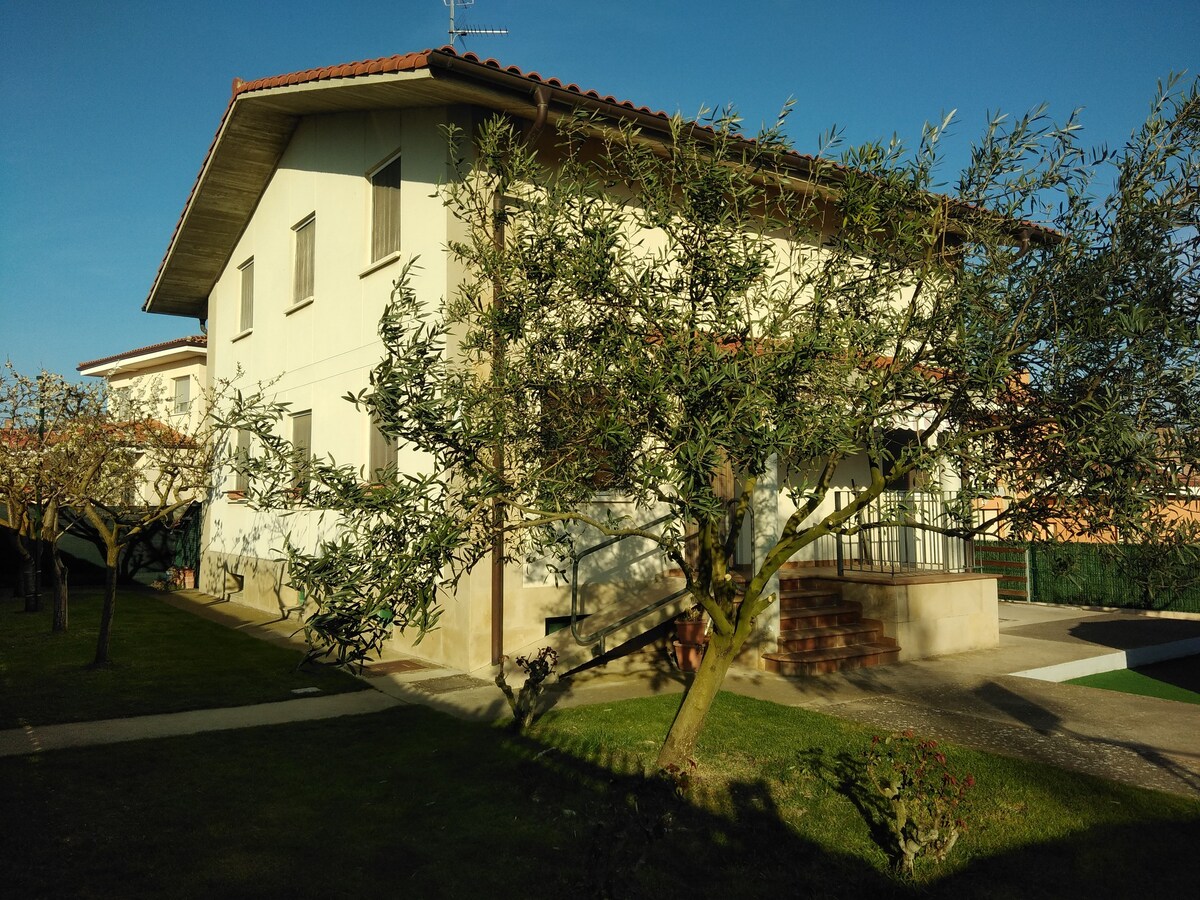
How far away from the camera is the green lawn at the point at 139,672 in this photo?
8297mm

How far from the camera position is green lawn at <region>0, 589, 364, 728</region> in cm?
830

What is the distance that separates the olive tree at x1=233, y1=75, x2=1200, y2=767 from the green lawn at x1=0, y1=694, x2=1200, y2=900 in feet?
3.01

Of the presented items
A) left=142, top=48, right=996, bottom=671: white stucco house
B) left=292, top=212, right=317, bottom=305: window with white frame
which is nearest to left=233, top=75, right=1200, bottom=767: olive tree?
left=142, top=48, right=996, bottom=671: white stucco house

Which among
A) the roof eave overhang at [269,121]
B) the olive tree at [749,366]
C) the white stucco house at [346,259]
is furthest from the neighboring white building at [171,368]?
the olive tree at [749,366]

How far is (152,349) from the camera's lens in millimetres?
27234

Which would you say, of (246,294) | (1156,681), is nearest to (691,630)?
(1156,681)

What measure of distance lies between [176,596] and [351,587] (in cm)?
1691

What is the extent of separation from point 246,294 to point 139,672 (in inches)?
407

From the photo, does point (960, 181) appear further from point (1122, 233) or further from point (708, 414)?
point (708, 414)

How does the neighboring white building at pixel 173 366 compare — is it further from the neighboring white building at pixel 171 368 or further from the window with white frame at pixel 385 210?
the window with white frame at pixel 385 210

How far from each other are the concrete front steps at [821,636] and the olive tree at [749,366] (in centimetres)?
385

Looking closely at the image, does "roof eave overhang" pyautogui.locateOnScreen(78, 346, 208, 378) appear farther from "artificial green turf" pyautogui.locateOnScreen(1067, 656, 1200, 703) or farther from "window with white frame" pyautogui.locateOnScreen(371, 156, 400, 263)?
"artificial green turf" pyautogui.locateOnScreen(1067, 656, 1200, 703)

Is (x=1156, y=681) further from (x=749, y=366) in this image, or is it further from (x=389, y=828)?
(x=389, y=828)

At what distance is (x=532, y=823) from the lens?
5.29 m
